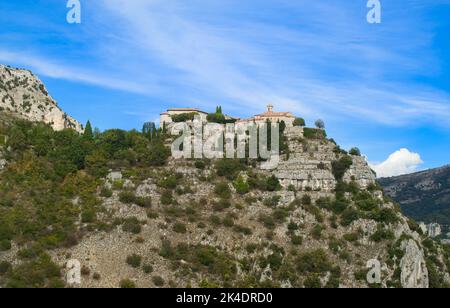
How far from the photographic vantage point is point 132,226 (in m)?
61.8

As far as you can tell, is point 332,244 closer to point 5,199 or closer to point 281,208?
point 281,208

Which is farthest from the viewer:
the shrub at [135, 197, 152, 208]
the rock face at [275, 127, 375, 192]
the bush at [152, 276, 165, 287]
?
the rock face at [275, 127, 375, 192]

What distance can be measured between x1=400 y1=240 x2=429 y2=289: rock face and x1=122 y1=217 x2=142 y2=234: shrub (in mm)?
26618

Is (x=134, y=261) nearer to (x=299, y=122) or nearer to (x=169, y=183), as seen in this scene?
(x=169, y=183)

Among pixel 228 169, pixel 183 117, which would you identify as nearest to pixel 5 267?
pixel 228 169

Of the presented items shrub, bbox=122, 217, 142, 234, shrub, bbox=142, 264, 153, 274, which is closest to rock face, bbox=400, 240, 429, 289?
shrub, bbox=142, 264, 153, 274

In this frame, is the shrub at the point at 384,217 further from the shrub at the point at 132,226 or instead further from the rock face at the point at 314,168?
the shrub at the point at 132,226

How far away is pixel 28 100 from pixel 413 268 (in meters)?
80.5

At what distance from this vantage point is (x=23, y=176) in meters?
68.1

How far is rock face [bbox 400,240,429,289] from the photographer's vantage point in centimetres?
5991

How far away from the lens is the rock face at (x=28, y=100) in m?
110

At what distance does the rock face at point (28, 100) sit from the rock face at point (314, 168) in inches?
2104

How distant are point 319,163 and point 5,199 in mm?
35773

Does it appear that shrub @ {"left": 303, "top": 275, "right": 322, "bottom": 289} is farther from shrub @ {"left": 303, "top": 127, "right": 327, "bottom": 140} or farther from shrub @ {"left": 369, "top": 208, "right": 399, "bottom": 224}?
shrub @ {"left": 303, "top": 127, "right": 327, "bottom": 140}
